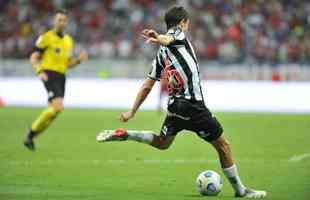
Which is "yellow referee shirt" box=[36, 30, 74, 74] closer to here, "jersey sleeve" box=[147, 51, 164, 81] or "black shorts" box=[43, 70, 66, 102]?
"black shorts" box=[43, 70, 66, 102]

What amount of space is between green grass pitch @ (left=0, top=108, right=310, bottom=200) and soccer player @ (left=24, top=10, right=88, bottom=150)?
0.92 meters

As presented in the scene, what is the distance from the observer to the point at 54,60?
1468cm

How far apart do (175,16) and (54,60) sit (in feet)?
20.6

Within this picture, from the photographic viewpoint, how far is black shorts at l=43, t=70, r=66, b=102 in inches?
566


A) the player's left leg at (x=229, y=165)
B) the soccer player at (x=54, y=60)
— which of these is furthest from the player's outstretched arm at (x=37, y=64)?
the player's left leg at (x=229, y=165)

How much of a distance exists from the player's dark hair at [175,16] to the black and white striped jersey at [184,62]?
0.08 m

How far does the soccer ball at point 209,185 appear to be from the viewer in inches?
363

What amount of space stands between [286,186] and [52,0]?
23.8 m

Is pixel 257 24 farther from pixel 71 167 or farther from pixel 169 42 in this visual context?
pixel 169 42

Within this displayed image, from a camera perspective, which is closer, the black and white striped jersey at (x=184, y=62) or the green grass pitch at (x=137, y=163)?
the black and white striped jersey at (x=184, y=62)

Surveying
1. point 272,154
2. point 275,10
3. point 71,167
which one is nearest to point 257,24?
point 275,10

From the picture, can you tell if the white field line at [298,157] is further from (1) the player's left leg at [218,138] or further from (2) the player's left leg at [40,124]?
(2) the player's left leg at [40,124]

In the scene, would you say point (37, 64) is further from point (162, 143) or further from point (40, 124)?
point (162, 143)

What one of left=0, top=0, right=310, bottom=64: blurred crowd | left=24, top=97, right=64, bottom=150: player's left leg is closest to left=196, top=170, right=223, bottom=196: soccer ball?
left=24, top=97, right=64, bottom=150: player's left leg
